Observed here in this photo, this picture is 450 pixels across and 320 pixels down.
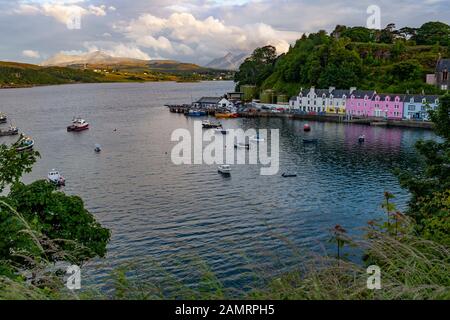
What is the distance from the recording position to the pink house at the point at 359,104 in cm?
7250

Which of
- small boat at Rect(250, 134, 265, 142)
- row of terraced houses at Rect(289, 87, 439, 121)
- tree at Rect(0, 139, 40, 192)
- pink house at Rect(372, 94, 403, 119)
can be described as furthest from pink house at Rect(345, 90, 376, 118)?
tree at Rect(0, 139, 40, 192)

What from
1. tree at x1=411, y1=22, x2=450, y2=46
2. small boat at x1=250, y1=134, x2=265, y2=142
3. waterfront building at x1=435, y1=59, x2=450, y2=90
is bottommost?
small boat at x1=250, y1=134, x2=265, y2=142

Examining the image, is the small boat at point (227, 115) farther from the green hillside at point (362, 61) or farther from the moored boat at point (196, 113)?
the green hillside at point (362, 61)

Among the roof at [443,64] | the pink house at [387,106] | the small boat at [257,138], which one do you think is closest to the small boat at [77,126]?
the small boat at [257,138]

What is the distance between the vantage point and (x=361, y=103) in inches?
2896

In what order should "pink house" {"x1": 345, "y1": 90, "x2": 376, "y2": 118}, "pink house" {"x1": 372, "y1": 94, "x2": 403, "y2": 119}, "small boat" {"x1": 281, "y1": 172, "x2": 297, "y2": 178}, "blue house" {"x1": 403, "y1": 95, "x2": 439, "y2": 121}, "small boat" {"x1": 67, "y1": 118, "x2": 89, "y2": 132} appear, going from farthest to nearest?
"pink house" {"x1": 345, "y1": 90, "x2": 376, "y2": 118} < "pink house" {"x1": 372, "y1": 94, "x2": 403, "y2": 119} < "blue house" {"x1": 403, "y1": 95, "x2": 439, "y2": 121} < "small boat" {"x1": 67, "y1": 118, "x2": 89, "y2": 132} < "small boat" {"x1": 281, "y1": 172, "x2": 297, "y2": 178}

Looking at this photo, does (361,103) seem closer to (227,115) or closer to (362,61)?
(362,61)

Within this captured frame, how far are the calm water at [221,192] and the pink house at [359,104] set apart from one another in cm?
1303

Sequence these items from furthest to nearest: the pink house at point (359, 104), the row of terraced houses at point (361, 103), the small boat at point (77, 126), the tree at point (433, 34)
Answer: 1. the tree at point (433, 34)
2. the pink house at point (359, 104)
3. the row of terraced houses at point (361, 103)
4. the small boat at point (77, 126)

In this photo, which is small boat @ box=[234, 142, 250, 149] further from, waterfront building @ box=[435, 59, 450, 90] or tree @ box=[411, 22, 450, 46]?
tree @ box=[411, 22, 450, 46]

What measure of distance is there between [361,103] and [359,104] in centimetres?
40

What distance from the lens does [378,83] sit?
82.8 metres

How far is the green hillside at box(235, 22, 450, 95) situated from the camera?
8188 centimetres
